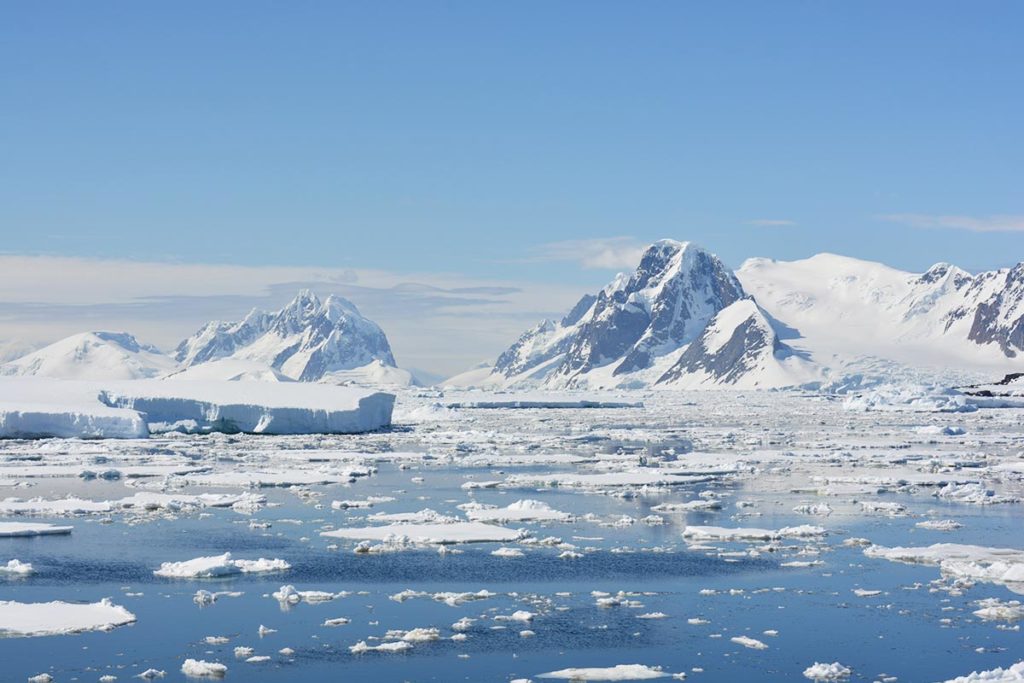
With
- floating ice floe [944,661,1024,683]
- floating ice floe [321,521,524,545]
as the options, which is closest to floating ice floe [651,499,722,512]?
floating ice floe [321,521,524,545]

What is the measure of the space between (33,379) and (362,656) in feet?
162

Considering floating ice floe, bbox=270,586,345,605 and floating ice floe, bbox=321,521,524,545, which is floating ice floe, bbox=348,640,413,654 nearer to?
floating ice floe, bbox=270,586,345,605

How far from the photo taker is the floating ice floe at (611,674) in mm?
13914

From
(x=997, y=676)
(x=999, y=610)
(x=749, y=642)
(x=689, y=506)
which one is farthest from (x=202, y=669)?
(x=689, y=506)

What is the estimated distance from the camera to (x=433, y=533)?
24.2 meters

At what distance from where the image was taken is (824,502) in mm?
29594

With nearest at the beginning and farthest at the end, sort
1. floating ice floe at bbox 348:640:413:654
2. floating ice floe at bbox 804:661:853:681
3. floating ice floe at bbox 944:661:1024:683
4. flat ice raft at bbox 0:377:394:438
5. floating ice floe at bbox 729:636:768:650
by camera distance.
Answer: floating ice floe at bbox 944:661:1024:683, floating ice floe at bbox 804:661:853:681, floating ice floe at bbox 348:640:413:654, floating ice floe at bbox 729:636:768:650, flat ice raft at bbox 0:377:394:438

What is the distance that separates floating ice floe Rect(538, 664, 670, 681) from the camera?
13.9m

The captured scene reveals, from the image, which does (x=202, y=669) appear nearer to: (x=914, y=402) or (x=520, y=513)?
(x=520, y=513)

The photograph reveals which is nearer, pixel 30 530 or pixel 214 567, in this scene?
pixel 214 567

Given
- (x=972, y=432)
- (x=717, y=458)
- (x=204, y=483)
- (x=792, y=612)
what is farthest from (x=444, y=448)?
(x=792, y=612)

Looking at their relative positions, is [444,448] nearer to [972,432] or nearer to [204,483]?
[204,483]

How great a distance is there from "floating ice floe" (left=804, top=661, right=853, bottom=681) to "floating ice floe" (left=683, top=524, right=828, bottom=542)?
30.7ft

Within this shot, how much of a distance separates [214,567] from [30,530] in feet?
21.7
